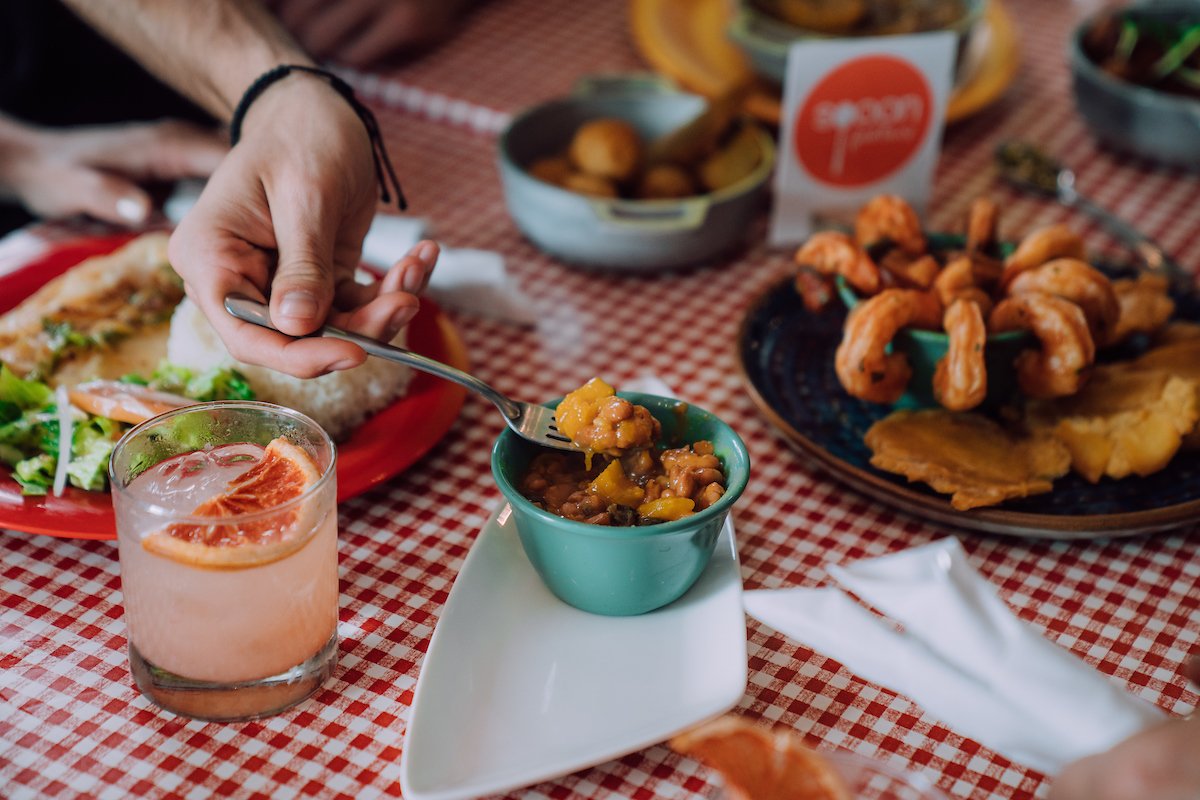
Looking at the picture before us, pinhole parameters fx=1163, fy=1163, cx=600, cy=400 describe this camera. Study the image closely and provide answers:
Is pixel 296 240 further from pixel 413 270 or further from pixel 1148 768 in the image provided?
pixel 1148 768

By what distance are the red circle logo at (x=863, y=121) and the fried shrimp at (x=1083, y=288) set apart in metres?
0.66

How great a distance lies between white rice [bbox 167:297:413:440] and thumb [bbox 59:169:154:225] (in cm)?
54

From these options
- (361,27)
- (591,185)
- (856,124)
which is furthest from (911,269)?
(361,27)

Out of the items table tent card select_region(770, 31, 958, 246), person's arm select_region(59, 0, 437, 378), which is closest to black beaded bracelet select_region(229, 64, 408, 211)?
person's arm select_region(59, 0, 437, 378)

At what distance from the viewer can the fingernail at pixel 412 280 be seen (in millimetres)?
1692

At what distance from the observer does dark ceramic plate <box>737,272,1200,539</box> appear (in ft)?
5.22

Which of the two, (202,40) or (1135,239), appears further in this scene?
(1135,239)

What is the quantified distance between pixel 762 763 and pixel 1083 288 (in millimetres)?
968

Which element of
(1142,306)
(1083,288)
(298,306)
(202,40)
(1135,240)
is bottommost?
(1135,240)

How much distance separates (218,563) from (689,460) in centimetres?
57

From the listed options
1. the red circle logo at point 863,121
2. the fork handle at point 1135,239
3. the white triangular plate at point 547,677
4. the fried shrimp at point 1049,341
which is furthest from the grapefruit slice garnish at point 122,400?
the fork handle at point 1135,239

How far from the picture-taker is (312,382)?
171 cm

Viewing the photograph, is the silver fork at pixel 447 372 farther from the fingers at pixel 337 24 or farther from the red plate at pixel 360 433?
the fingers at pixel 337 24

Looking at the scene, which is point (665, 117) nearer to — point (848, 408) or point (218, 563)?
point (848, 408)
